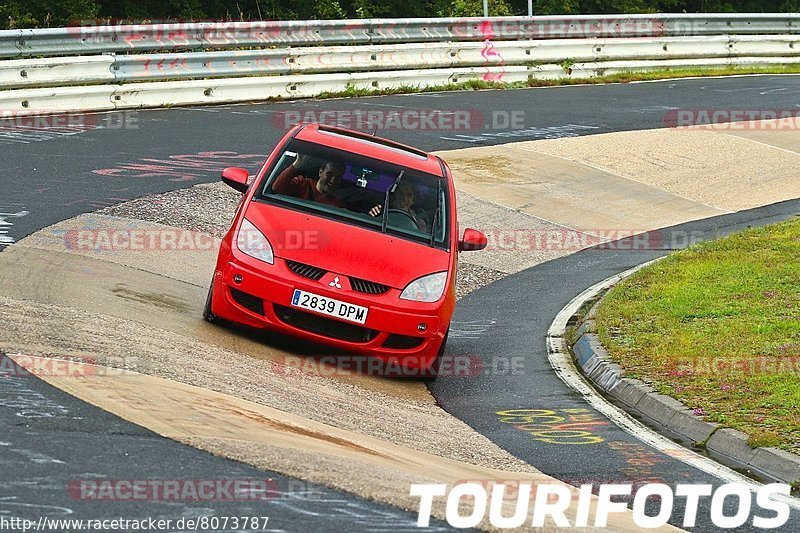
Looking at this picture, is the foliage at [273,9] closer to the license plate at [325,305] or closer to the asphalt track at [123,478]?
the license plate at [325,305]

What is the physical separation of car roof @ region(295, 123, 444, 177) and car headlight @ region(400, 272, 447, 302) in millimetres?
1388

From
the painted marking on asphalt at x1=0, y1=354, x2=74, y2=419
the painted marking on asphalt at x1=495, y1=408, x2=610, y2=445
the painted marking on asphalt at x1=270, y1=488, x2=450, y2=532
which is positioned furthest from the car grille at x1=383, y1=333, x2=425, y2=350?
the painted marking on asphalt at x1=270, y1=488, x2=450, y2=532

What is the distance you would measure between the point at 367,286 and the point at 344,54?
46.8 feet

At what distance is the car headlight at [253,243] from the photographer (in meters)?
9.62

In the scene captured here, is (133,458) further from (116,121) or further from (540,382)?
(116,121)

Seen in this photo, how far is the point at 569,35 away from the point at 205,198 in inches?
535

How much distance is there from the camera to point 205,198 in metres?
15.4

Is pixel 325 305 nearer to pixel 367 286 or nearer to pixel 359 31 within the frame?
pixel 367 286

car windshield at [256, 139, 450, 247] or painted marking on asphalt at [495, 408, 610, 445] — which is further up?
car windshield at [256, 139, 450, 247]

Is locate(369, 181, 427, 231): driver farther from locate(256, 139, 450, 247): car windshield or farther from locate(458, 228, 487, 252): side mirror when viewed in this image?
locate(458, 228, 487, 252): side mirror

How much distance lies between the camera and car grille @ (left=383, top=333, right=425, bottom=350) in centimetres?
962

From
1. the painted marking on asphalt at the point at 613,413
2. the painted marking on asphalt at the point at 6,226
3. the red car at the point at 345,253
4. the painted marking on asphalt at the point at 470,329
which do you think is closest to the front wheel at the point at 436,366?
the red car at the point at 345,253

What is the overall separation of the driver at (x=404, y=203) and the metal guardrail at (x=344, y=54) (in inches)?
400

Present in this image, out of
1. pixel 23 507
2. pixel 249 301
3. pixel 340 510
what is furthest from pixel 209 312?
pixel 23 507
